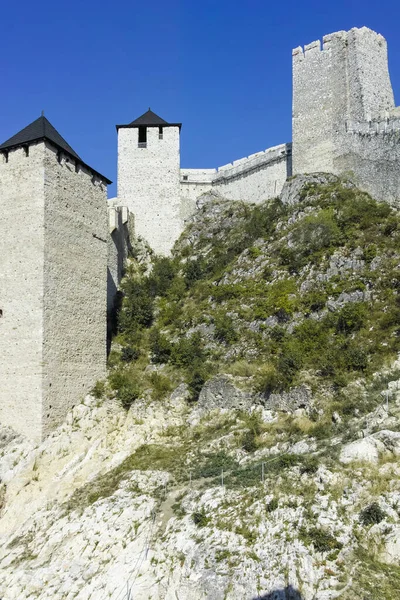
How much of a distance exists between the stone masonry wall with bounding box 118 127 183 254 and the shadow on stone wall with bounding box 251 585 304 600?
66.7ft

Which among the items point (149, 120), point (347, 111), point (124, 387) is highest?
point (149, 120)

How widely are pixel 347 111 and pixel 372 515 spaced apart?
19.6 meters

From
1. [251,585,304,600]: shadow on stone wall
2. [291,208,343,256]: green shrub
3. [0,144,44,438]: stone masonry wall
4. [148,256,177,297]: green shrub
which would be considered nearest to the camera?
[251,585,304,600]: shadow on stone wall

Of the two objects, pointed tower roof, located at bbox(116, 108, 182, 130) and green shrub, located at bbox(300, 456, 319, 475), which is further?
pointed tower roof, located at bbox(116, 108, 182, 130)

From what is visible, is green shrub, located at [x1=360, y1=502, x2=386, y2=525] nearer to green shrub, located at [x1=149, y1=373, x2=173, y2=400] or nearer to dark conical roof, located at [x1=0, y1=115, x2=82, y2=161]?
green shrub, located at [x1=149, y1=373, x2=173, y2=400]

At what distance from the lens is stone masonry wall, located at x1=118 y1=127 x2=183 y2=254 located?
29.4m

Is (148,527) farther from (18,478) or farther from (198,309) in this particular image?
(198,309)

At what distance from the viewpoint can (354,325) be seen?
707 inches

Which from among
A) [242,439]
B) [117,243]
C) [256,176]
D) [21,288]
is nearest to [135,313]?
[117,243]

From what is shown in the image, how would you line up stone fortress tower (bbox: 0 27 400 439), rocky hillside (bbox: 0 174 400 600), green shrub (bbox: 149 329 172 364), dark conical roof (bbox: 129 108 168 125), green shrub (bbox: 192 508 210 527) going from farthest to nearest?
dark conical roof (bbox: 129 108 168 125), green shrub (bbox: 149 329 172 364), stone fortress tower (bbox: 0 27 400 439), green shrub (bbox: 192 508 210 527), rocky hillside (bbox: 0 174 400 600)

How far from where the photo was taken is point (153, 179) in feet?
97.8

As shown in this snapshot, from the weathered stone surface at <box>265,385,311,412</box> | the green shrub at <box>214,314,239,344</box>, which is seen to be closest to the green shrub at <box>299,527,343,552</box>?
the weathered stone surface at <box>265,385,311,412</box>

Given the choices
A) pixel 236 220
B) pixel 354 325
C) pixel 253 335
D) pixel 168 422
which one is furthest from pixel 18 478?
pixel 236 220

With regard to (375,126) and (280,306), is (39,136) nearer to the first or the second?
(280,306)
